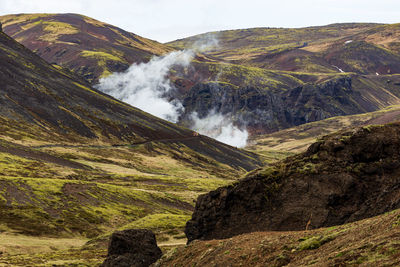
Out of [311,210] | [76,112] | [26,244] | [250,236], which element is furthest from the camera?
[76,112]

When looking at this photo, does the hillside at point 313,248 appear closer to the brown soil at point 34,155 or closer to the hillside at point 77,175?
the hillside at point 77,175

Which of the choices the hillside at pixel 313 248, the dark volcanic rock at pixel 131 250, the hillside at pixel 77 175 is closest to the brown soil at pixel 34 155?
the hillside at pixel 77 175

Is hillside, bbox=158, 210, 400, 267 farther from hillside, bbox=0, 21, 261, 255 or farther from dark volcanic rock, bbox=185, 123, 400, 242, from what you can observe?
hillside, bbox=0, 21, 261, 255

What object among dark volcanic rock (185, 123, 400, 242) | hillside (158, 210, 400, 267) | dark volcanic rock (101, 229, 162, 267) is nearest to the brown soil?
dark volcanic rock (101, 229, 162, 267)

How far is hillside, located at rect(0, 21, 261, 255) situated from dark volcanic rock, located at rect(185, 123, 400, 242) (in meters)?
28.8

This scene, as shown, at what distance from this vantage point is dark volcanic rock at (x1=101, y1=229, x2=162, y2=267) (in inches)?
1464

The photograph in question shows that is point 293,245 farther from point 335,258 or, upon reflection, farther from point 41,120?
point 41,120

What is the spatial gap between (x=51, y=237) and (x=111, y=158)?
9723cm

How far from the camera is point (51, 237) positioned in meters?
69.9

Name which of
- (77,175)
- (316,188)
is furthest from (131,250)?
(77,175)

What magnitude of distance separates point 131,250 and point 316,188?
652 inches

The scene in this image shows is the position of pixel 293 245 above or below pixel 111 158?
above

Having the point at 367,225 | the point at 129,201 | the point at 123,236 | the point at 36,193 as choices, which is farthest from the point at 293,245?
the point at 129,201

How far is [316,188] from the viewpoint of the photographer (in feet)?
113
